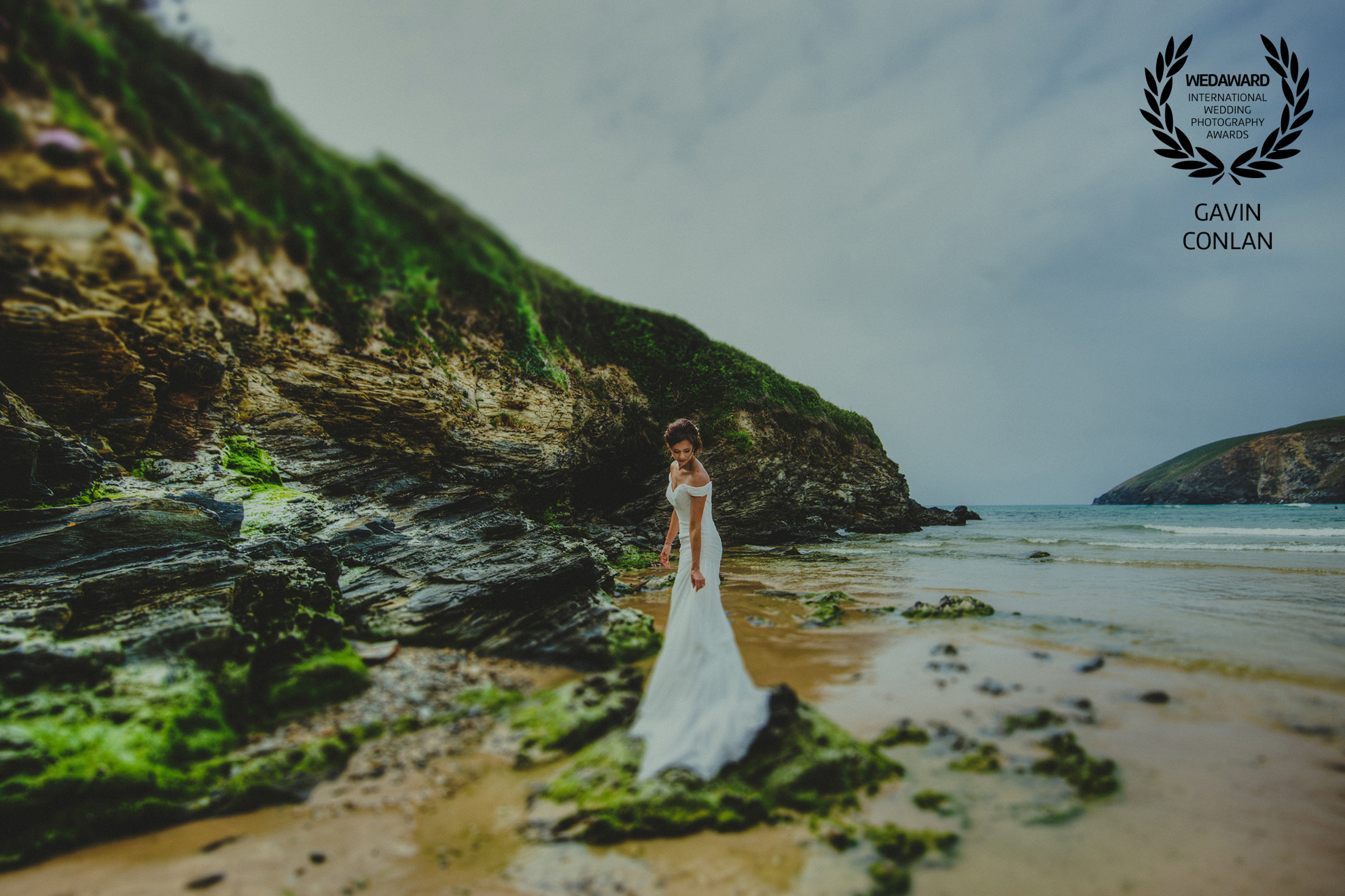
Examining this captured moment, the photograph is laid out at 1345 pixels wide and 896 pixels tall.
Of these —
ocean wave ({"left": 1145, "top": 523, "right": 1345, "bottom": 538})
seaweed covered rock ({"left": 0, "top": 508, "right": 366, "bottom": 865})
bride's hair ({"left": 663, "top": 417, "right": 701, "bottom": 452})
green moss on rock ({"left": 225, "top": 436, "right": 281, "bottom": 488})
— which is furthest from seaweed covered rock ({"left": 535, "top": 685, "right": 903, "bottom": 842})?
ocean wave ({"left": 1145, "top": 523, "right": 1345, "bottom": 538})

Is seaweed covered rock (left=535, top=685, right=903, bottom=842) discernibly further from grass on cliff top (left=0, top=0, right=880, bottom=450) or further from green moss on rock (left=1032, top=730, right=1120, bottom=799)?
grass on cliff top (left=0, top=0, right=880, bottom=450)

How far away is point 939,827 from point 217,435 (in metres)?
11.4

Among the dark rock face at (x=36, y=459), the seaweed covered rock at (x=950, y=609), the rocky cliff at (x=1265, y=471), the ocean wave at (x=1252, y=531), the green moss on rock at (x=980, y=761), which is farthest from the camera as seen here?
the rocky cliff at (x=1265, y=471)

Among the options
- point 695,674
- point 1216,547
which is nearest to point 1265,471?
point 1216,547

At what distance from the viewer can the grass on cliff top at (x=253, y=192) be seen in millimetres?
3598

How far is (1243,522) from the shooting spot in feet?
112

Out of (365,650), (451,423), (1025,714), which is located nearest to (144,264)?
(365,650)

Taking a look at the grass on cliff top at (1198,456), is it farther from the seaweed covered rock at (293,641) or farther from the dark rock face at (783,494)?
the seaweed covered rock at (293,641)

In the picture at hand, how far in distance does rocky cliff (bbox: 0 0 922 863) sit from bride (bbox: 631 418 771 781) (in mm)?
2154

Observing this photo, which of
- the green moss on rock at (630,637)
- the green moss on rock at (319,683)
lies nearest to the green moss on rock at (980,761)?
the green moss on rock at (630,637)

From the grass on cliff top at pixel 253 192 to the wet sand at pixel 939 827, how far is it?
4697mm

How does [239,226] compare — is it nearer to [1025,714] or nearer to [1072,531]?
[1025,714]

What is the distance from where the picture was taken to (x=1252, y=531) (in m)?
26.8

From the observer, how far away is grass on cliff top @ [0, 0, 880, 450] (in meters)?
3.60
